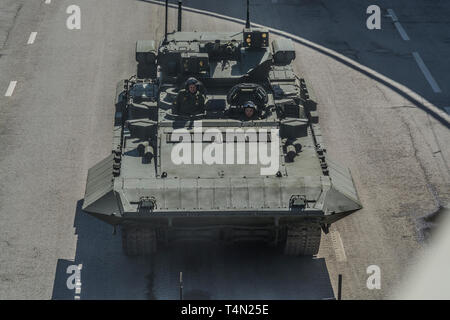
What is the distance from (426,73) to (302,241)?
15.9m

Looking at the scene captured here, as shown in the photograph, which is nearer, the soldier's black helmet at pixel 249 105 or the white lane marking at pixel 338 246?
the white lane marking at pixel 338 246

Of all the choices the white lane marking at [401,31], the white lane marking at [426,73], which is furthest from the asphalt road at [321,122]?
the white lane marking at [401,31]

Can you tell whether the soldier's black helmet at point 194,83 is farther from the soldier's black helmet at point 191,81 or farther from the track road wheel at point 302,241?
the track road wheel at point 302,241

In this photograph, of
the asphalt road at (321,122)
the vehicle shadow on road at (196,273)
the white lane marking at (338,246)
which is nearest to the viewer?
the vehicle shadow on road at (196,273)

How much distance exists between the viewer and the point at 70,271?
84.9 ft

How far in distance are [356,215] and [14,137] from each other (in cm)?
1288

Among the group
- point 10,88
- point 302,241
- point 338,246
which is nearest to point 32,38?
point 10,88

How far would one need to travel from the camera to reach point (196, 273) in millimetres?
25578

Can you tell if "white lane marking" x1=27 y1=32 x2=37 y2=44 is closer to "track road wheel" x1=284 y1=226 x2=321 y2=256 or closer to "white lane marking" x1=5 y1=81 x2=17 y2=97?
"white lane marking" x1=5 y1=81 x2=17 y2=97

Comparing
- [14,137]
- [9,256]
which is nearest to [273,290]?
[9,256]

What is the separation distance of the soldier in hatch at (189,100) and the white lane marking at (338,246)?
5477mm

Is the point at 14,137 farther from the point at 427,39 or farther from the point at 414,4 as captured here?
the point at 414,4

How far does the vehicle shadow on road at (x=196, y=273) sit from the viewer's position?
24812mm

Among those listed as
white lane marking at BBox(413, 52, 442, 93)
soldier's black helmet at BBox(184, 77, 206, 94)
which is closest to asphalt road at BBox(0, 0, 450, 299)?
white lane marking at BBox(413, 52, 442, 93)
